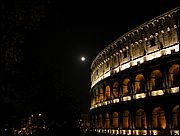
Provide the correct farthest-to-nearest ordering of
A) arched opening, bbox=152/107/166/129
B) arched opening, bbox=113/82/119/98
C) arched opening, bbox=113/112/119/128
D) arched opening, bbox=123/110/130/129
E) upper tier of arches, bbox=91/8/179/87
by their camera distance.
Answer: arched opening, bbox=113/112/119/128 → arched opening, bbox=113/82/119/98 → arched opening, bbox=123/110/130/129 → arched opening, bbox=152/107/166/129 → upper tier of arches, bbox=91/8/179/87

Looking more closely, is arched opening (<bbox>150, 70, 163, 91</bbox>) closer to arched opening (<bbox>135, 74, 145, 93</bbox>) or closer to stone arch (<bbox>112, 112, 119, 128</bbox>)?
arched opening (<bbox>135, 74, 145, 93</bbox>)

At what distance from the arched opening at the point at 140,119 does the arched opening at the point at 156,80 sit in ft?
10.8

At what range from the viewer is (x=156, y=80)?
3022 centimetres

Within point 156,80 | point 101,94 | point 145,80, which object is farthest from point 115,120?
point 156,80

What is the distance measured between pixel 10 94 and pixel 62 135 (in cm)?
696

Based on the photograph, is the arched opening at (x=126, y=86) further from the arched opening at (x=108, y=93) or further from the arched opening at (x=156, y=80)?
the arched opening at (x=108, y=93)

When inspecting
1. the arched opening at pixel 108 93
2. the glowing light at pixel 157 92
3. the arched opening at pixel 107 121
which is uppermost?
the arched opening at pixel 108 93

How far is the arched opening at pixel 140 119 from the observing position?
31.7 metres

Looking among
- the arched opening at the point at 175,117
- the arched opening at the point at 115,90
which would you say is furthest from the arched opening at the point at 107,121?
the arched opening at the point at 175,117

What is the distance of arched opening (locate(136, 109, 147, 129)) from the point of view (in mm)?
31734

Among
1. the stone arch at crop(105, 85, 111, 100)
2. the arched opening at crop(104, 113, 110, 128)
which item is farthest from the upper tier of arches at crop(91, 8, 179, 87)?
the arched opening at crop(104, 113, 110, 128)

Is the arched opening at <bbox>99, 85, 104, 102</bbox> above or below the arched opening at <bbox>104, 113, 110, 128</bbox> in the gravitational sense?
above

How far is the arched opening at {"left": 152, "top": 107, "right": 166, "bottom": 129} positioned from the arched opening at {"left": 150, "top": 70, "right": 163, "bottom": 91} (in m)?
2.18

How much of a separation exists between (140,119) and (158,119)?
3.13 metres
